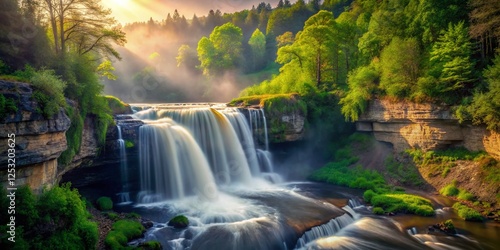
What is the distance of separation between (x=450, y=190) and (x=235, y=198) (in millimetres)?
15065

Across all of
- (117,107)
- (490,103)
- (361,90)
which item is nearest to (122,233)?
(117,107)

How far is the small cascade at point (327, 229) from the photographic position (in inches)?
544

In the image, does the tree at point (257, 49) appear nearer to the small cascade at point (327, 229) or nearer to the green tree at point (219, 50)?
the green tree at point (219, 50)

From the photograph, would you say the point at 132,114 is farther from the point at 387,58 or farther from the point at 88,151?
the point at 387,58

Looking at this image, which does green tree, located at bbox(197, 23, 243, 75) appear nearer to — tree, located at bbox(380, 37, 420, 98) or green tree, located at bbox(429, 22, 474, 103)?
tree, located at bbox(380, 37, 420, 98)

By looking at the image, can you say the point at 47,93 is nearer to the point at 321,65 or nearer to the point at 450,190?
the point at 450,190

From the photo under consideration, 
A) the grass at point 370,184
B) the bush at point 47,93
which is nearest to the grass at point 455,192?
the grass at point 370,184

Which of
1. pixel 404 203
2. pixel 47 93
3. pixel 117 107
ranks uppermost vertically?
pixel 117 107

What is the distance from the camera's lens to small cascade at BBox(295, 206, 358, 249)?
13809mm

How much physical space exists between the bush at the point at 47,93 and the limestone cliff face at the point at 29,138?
0.78 feet

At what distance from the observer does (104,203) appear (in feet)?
56.6

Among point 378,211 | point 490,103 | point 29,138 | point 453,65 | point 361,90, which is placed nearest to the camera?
point 29,138

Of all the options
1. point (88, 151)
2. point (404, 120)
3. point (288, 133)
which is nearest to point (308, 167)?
point (288, 133)

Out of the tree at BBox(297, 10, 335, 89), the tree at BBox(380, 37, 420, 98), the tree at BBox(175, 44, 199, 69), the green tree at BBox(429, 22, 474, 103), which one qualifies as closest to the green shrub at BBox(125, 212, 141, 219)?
the tree at BBox(380, 37, 420, 98)
